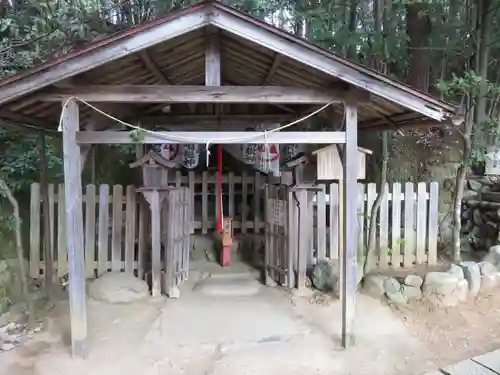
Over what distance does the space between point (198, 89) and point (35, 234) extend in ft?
15.1

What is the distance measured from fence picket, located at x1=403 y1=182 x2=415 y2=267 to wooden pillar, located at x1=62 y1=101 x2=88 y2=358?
19.2ft

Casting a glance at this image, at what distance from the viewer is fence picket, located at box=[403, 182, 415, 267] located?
8078 mm

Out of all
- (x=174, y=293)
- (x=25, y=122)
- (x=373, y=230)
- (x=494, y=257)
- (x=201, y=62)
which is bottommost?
(x=174, y=293)

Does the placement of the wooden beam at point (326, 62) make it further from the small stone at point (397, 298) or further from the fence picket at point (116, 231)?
the fence picket at point (116, 231)

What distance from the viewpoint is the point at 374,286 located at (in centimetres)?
688

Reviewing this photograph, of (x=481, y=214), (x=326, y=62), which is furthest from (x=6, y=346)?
(x=481, y=214)

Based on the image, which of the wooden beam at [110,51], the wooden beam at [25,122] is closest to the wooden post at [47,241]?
the wooden beam at [25,122]

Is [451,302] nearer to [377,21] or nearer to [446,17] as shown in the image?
[377,21]

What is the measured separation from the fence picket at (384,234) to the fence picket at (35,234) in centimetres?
623

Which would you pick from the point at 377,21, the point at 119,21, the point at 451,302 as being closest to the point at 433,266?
the point at 451,302

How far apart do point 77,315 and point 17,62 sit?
4882 mm

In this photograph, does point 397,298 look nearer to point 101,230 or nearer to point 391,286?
point 391,286

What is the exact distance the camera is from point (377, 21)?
10273 mm

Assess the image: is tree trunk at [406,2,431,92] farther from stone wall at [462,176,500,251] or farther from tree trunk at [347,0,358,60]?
stone wall at [462,176,500,251]
